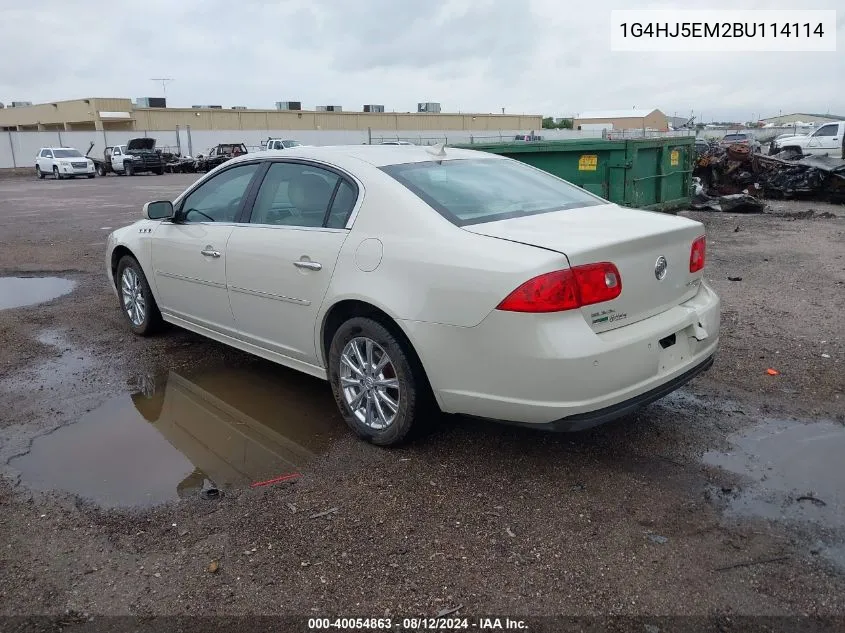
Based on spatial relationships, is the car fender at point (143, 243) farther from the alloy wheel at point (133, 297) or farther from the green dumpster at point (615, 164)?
the green dumpster at point (615, 164)

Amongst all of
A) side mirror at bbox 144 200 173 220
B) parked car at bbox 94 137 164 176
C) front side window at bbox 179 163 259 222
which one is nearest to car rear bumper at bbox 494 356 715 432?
front side window at bbox 179 163 259 222

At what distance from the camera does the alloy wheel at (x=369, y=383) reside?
3904 millimetres

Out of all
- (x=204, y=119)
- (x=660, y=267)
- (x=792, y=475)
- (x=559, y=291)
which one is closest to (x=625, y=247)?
(x=660, y=267)

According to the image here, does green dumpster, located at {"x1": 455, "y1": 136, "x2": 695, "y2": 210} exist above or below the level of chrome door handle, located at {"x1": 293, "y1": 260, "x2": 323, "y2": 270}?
above

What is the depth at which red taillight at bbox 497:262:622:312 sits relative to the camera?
321 centimetres

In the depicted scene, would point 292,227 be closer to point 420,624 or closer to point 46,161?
point 420,624

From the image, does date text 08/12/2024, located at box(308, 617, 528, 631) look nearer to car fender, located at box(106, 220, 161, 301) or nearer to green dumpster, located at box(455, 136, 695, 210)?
car fender, located at box(106, 220, 161, 301)

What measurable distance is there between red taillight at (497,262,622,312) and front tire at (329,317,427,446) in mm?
728

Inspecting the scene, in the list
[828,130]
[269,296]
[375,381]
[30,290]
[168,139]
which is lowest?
[30,290]

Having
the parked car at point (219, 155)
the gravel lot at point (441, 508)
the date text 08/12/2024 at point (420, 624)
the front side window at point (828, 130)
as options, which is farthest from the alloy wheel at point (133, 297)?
the parked car at point (219, 155)

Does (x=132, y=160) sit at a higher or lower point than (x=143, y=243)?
higher

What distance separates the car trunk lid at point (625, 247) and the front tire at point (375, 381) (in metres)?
0.76

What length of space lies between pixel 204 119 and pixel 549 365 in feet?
207

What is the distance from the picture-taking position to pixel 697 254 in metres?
3.99
